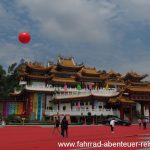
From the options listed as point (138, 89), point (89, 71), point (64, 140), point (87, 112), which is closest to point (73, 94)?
point (87, 112)

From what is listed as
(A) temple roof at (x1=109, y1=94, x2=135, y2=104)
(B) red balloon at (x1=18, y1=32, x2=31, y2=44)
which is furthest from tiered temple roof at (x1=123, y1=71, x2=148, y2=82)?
(B) red balloon at (x1=18, y1=32, x2=31, y2=44)

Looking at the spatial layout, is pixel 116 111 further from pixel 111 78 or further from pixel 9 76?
pixel 9 76

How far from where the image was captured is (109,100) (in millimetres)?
53281

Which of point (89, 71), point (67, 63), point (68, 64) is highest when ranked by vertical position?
point (67, 63)

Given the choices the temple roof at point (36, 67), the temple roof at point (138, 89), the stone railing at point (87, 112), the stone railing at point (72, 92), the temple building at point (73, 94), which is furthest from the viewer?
the temple roof at point (36, 67)

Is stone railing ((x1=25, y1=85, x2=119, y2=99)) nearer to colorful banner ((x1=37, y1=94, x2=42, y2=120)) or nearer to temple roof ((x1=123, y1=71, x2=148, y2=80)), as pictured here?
colorful banner ((x1=37, y1=94, x2=42, y2=120))

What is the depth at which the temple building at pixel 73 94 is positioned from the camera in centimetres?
5256

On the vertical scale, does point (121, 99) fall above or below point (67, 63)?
below

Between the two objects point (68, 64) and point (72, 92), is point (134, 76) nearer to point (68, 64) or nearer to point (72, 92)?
point (68, 64)

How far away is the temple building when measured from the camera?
52.6m

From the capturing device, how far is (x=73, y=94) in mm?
54344

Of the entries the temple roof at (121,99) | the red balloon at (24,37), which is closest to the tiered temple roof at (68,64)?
the temple roof at (121,99)

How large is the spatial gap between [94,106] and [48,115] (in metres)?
7.46

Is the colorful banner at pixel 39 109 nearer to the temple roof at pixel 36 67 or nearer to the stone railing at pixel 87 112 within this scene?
the stone railing at pixel 87 112
